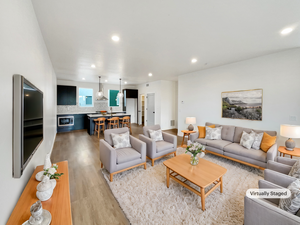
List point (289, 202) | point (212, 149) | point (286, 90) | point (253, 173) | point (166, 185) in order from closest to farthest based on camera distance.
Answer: point (289, 202) < point (166, 185) < point (253, 173) < point (286, 90) < point (212, 149)

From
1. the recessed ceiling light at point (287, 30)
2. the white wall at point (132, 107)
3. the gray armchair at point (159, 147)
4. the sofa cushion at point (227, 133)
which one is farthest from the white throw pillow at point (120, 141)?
the white wall at point (132, 107)

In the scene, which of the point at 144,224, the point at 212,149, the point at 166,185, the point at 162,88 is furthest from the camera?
→ the point at 162,88

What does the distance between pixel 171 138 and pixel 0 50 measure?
335 cm

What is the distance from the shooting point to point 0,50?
34.0 inches

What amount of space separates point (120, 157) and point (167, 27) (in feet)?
8.45

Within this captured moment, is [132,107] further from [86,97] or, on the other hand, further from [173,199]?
[173,199]

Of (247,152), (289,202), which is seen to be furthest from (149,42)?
(247,152)

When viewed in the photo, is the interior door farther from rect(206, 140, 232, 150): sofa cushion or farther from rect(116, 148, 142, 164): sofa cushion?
rect(116, 148, 142, 164): sofa cushion

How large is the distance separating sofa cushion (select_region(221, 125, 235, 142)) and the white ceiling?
6.61 ft

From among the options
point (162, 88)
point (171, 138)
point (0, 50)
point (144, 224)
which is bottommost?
point (144, 224)

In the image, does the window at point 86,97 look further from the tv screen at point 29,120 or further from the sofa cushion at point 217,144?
the sofa cushion at point 217,144

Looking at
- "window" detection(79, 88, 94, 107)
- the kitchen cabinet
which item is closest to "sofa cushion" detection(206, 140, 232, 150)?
"window" detection(79, 88, 94, 107)

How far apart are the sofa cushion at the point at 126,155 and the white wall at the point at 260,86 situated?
312 centimetres

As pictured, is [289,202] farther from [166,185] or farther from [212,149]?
[212,149]
